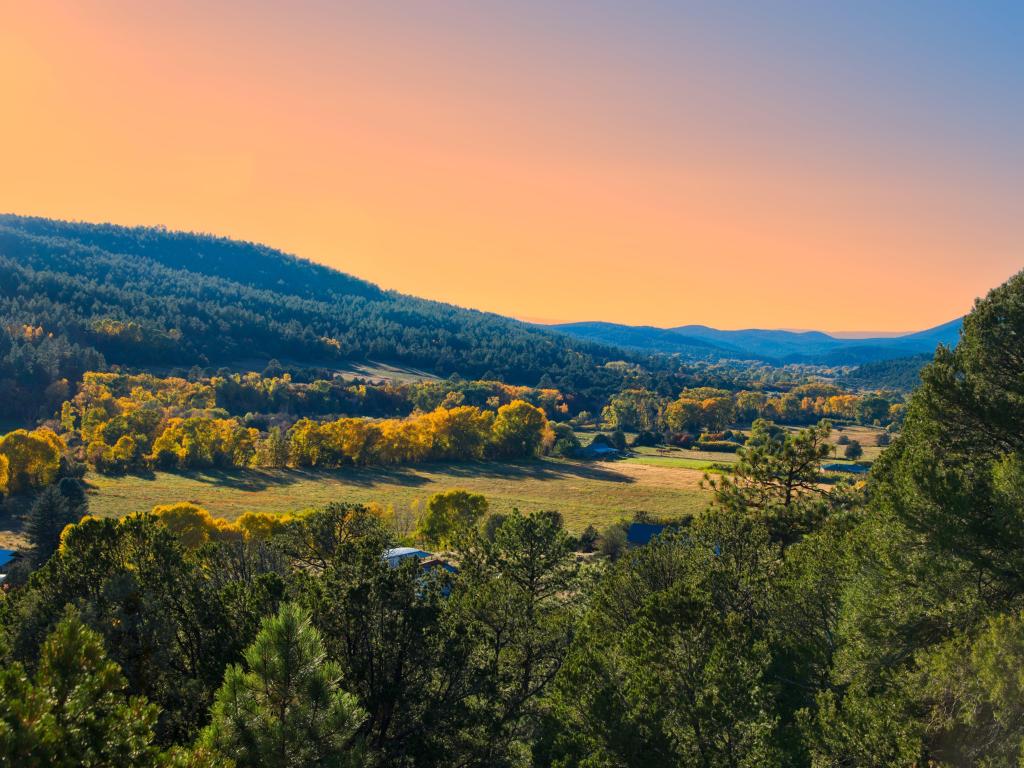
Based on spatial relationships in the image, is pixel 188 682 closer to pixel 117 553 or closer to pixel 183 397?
pixel 117 553

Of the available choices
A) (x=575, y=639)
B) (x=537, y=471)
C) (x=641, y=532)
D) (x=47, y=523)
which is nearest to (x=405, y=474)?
(x=537, y=471)

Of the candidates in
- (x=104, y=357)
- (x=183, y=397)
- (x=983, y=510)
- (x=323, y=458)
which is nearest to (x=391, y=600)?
(x=983, y=510)

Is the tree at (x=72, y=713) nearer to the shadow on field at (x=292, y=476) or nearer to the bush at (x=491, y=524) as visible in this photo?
the bush at (x=491, y=524)

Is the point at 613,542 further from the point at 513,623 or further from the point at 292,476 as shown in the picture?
the point at 292,476

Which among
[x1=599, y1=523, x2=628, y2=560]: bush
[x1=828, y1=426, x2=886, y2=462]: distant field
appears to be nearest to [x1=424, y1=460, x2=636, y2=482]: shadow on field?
[x1=599, y1=523, x2=628, y2=560]: bush

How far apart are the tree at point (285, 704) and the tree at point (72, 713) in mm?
3128

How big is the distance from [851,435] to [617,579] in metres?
159

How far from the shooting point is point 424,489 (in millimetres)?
91812

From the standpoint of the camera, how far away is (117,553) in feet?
64.4

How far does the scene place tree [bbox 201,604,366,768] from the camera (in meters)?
11.8

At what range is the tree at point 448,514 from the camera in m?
62.2

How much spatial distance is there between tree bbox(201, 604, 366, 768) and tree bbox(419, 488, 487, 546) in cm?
4851

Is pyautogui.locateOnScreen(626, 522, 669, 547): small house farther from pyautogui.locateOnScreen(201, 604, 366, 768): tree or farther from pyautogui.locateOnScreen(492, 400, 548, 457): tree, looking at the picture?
pyautogui.locateOnScreen(492, 400, 548, 457): tree

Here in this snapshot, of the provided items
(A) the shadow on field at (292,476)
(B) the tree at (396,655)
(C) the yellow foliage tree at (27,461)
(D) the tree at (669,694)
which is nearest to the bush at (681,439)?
(A) the shadow on field at (292,476)
